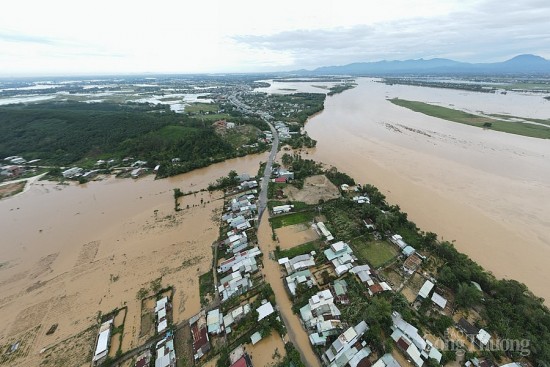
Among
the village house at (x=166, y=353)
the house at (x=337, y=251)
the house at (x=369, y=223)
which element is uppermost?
the house at (x=369, y=223)

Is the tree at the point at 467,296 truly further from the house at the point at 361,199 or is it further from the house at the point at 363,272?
the house at the point at 361,199

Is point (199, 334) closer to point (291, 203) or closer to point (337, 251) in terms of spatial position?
point (337, 251)

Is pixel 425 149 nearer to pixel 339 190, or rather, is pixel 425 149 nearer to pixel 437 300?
pixel 339 190

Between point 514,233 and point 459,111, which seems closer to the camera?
point 514,233

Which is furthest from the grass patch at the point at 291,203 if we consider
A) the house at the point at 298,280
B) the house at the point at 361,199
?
the house at the point at 298,280

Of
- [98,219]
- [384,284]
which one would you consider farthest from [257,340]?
[98,219]

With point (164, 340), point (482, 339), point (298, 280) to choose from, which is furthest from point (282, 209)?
point (482, 339)
